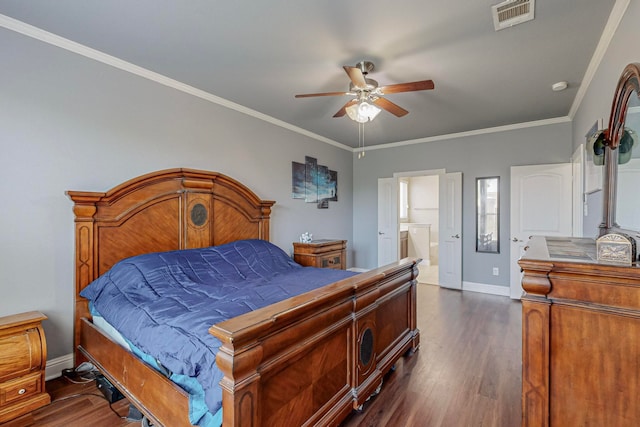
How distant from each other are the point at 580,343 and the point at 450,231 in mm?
4046

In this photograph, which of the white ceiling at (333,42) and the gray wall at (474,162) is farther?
the gray wall at (474,162)

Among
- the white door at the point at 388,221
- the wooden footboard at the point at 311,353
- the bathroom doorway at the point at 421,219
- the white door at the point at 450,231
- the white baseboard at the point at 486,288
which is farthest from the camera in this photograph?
the bathroom doorway at the point at 421,219

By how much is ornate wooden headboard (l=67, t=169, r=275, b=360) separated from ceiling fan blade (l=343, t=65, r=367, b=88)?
5.76 feet

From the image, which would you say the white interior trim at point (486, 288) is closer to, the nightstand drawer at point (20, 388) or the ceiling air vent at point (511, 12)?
the ceiling air vent at point (511, 12)

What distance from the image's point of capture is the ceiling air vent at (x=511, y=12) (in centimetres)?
195

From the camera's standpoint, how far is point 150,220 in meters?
2.80

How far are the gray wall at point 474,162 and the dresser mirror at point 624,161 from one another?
8.17 feet

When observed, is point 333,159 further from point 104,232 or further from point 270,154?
point 104,232

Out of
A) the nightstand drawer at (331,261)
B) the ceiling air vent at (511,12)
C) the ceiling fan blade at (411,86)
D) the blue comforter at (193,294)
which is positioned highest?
the ceiling air vent at (511,12)

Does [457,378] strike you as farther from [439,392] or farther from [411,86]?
[411,86]

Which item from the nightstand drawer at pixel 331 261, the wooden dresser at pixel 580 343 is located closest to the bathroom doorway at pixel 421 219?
the nightstand drawer at pixel 331 261

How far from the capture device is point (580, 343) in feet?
4.06

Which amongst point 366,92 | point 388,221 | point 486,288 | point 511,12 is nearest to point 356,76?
point 366,92

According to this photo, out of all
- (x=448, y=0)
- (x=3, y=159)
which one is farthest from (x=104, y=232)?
(x=448, y=0)
